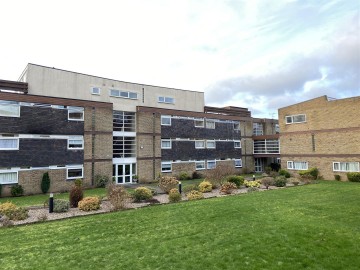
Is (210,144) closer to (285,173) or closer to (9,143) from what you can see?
(285,173)

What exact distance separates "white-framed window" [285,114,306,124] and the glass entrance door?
62.6 ft

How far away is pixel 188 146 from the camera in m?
32.2

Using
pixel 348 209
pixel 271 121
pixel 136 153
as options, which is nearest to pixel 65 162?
pixel 136 153

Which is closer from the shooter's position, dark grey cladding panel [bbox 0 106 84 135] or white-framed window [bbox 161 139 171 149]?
dark grey cladding panel [bbox 0 106 84 135]

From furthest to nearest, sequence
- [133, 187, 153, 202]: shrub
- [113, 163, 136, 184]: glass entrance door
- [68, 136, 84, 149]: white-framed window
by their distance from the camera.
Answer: [113, 163, 136, 184]: glass entrance door < [68, 136, 84, 149]: white-framed window < [133, 187, 153, 202]: shrub

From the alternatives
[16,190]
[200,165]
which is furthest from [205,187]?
[16,190]

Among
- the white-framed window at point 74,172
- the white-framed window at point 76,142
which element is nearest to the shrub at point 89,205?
the white-framed window at point 74,172

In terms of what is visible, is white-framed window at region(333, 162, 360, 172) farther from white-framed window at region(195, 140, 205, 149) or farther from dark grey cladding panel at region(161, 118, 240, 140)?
white-framed window at region(195, 140, 205, 149)

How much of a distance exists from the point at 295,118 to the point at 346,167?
302 inches

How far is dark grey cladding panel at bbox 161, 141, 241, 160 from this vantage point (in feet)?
101

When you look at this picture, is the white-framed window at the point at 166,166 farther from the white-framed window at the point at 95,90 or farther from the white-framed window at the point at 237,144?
the white-framed window at the point at 237,144

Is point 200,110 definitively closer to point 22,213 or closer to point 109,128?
point 109,128

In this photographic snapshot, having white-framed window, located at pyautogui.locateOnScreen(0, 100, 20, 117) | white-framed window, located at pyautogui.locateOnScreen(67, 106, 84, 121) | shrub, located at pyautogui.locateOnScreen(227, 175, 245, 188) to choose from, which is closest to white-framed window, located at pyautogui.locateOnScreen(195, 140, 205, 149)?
shrub, located at pyautogui.locateOnScreen(227, 175, 245, 188)

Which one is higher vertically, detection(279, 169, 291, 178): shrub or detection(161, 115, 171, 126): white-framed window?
detection(161, 115, 171, 126): white-framed window
